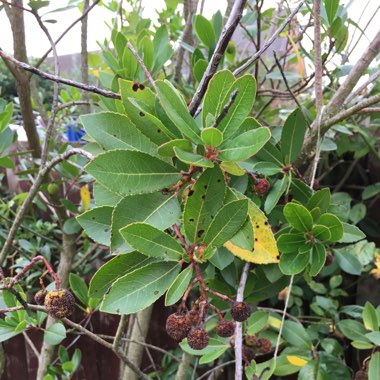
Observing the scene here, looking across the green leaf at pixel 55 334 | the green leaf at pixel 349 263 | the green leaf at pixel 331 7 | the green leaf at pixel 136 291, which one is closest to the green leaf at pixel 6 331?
the green leaf at pixel 55 334

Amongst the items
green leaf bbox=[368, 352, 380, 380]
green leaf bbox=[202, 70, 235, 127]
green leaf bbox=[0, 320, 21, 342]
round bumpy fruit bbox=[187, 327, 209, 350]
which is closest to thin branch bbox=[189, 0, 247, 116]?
green leaf bbox=[202, 70, 235, 127]

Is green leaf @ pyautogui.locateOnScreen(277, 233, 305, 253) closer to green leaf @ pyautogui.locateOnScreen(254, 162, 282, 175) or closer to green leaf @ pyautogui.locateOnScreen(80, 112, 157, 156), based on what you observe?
green leaf @ pyautogui.locateOnScreen(254, 162, 282, 175)

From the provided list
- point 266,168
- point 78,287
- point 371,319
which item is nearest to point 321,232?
point 266,168

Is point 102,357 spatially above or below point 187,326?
below

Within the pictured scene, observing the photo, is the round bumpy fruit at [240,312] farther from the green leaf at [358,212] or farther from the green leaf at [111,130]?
the green leaf at [358,212]

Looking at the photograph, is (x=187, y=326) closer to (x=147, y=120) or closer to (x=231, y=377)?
(x=147, y=120)

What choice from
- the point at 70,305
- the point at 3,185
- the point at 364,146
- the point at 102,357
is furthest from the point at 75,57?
the point at 70,305
